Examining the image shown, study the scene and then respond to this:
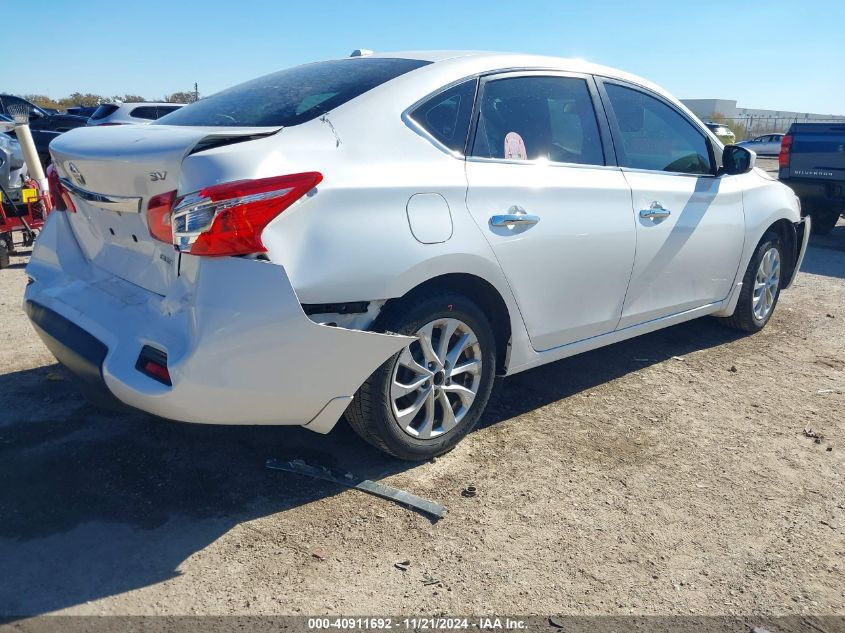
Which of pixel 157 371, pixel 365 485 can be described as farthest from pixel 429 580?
pixel 157 371

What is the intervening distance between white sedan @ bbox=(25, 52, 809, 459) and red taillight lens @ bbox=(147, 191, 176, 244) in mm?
11

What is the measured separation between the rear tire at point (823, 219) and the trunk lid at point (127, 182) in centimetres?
1012

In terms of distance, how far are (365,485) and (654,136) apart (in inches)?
107

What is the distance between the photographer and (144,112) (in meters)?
12.3

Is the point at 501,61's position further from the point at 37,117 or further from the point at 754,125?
the point at 754,125

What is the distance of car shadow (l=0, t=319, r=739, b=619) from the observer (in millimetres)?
2422

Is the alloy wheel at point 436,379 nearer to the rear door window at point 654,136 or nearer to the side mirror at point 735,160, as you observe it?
the rear door window at point 654,136

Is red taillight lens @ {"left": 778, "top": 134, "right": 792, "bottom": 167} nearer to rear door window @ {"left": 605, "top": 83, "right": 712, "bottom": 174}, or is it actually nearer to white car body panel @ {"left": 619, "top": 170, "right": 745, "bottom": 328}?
white car body panel @ {"left": 619, "top": 170, "right": 745, "bottom": 328}

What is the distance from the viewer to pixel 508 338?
3426 mm

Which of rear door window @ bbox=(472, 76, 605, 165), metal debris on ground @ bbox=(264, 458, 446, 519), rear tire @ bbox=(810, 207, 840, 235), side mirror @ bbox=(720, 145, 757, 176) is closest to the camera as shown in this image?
metal debris on ground @ bbox=(264, 458, 446, 519)

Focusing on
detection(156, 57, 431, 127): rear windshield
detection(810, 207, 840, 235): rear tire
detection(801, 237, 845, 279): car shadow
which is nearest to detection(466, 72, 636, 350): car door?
detection(156, 57, 431, 127): rear windshield

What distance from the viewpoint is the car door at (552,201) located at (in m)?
3.22

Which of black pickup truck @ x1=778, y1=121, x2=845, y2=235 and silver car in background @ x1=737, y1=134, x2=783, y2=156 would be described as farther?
silver car in background @ x1=737, y1=134, x2=783, y2=156

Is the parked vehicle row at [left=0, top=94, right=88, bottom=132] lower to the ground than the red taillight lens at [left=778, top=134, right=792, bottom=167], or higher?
higher
